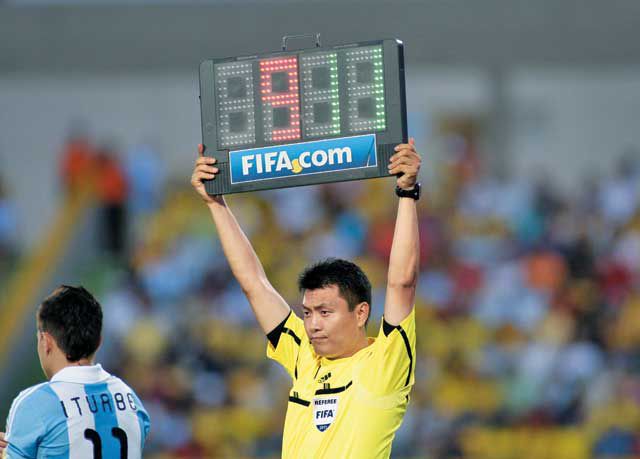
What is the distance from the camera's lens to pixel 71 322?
455 centimetres

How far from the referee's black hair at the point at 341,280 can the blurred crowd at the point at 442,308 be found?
6926 mm

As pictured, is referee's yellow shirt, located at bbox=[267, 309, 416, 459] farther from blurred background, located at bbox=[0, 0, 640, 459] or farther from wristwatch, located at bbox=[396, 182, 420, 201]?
blurred background, located at bbox=[0, 0, 640, 459]

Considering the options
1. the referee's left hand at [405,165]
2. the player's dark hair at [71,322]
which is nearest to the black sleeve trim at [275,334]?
the player's dark hair at [71,322]

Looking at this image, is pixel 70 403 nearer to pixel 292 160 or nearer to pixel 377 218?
pixel 292 160

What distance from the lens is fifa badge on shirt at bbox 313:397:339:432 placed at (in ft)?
15.1

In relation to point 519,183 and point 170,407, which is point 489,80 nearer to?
point 519,183

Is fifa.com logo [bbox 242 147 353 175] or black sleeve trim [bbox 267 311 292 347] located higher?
fifa.com logo [bbox 242 147 353 175]

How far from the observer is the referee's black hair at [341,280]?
185 inches

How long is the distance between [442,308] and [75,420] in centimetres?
884

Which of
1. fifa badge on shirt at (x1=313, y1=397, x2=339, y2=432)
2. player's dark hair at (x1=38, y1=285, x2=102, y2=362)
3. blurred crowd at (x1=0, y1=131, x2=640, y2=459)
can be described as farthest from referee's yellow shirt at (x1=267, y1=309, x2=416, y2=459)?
blurred crowd at (x1=0, y1=131, x2=640, y2=459)

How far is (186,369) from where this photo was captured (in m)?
12.7

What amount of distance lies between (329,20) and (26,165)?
4163mm

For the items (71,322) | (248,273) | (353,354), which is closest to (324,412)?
(353,354)

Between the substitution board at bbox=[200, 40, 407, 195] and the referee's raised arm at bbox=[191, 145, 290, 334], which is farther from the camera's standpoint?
the referee's raised arm at bbox=[191, 145, 290, 334]
